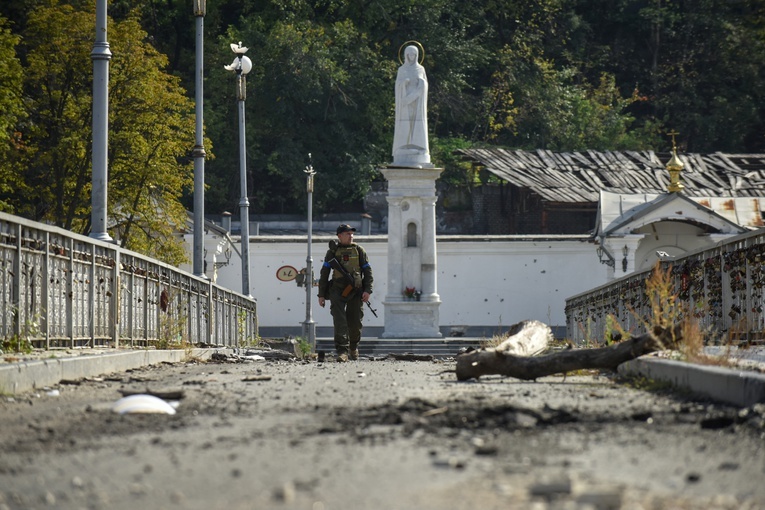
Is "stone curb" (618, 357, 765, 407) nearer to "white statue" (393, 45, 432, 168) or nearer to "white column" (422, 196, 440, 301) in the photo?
"white column" (422, 196, 440, 301)

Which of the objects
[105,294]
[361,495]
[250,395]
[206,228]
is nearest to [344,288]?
[105,294]

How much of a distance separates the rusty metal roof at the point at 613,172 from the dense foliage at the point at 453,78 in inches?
173

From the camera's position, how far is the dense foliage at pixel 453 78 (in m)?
60.7

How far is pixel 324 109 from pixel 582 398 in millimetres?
52758

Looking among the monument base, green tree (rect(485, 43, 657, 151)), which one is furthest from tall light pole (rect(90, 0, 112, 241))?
green tree (rect(485, 43, 657, 151))

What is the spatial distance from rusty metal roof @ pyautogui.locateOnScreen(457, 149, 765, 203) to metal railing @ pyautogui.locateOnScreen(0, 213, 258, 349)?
1230 inches

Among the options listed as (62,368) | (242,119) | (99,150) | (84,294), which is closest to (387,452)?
(62,368)

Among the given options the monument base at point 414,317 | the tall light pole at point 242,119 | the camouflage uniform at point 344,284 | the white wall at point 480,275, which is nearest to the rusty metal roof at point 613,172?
the white wall at point 480,275

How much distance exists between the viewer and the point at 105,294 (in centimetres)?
1788

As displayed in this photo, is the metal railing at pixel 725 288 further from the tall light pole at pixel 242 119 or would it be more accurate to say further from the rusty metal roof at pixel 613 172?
the rusty metal roof at pixel 613 172

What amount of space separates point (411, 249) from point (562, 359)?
32890mm

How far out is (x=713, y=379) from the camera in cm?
963

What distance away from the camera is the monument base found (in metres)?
44.3

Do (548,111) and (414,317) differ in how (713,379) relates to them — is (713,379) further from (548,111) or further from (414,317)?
(548,111)
